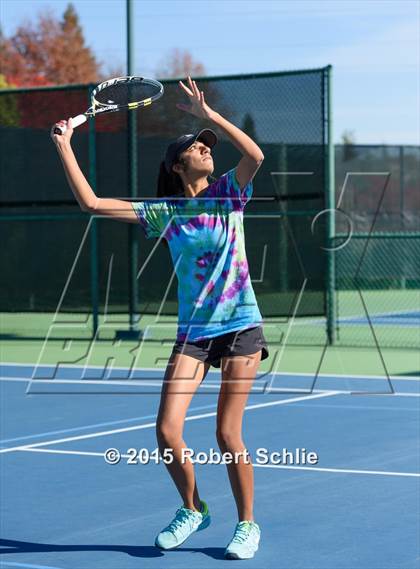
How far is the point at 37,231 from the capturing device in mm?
17938

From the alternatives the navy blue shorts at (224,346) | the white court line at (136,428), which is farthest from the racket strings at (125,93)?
the white court line at (136,428)

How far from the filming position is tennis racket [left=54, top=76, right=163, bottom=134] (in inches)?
259

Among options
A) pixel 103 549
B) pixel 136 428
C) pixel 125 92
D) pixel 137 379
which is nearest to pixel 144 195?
pixel 137 379

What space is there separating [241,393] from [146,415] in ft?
15.3

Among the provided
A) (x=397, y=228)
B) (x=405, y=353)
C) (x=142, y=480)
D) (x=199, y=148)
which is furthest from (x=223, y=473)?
(x=397, y=228)

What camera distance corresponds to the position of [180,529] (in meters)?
6.09

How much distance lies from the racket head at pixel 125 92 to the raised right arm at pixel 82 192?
2.58 feet

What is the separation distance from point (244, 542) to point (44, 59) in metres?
54.7

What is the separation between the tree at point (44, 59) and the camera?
189 feet

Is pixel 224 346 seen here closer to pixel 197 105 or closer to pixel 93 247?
pixel 197 105

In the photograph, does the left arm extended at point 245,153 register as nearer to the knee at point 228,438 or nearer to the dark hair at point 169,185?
the dark hair at point 169,185

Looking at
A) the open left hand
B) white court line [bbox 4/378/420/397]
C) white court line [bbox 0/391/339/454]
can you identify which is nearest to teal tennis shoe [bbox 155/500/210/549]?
the open left hand

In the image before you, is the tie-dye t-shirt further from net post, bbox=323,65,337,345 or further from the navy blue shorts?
net post, bbox=323,65,337,345

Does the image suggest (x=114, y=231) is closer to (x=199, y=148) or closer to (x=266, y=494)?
(x=266, y=494)
